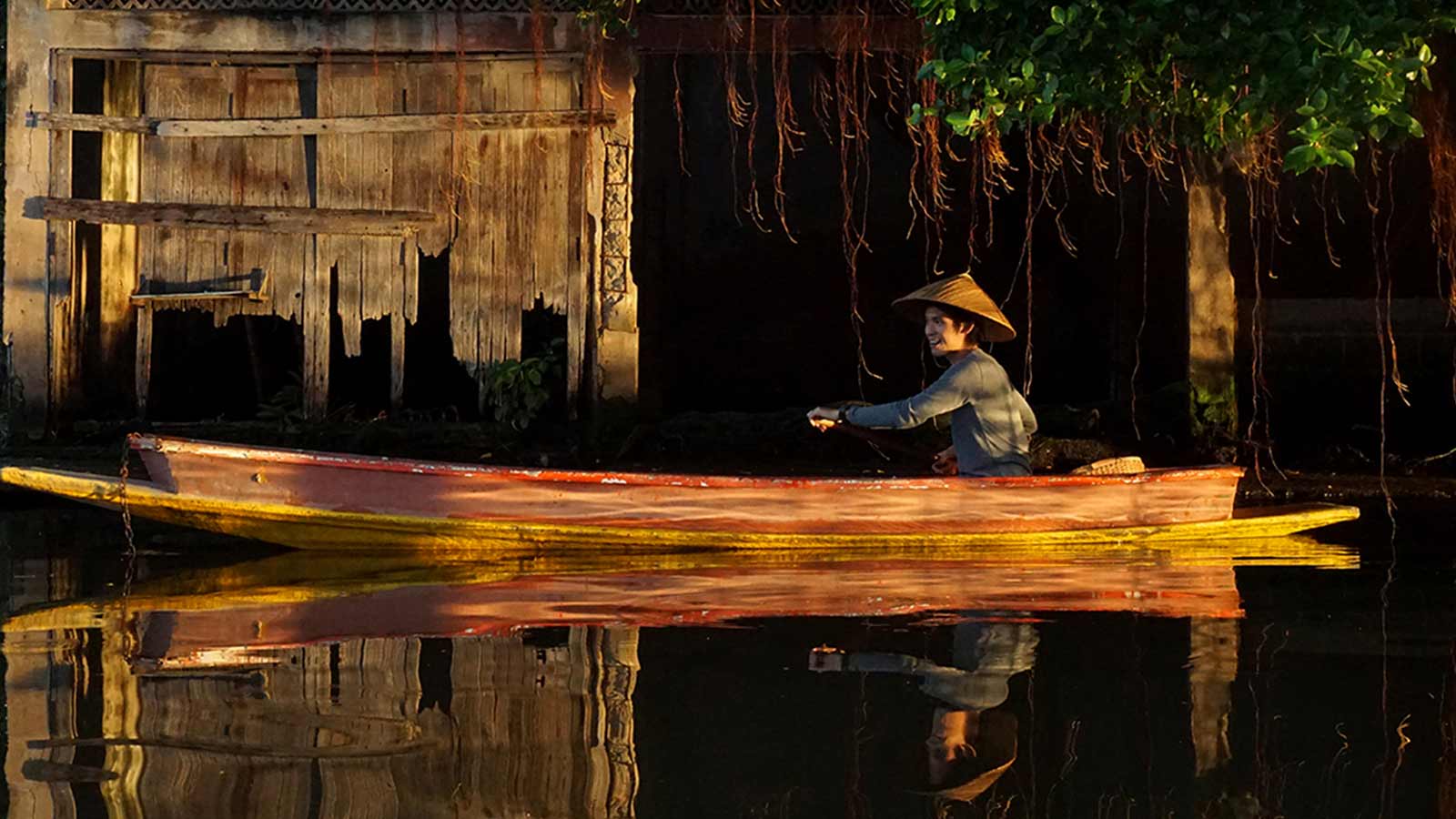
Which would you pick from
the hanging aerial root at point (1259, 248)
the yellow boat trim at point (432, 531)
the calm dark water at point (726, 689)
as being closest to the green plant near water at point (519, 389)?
the yellow boat trim at point (432, 531)

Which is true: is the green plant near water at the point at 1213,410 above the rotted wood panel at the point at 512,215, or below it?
below

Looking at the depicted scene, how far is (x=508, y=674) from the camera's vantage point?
18.3 ft

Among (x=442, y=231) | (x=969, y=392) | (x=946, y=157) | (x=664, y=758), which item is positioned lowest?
(x=664, y=758)

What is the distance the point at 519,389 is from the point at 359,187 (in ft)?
5.60

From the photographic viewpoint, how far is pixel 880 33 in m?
11.0

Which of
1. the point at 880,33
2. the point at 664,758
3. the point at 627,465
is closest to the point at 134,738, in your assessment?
the point at 664,758

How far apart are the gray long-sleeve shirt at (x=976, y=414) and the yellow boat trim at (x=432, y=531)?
0.42 metres

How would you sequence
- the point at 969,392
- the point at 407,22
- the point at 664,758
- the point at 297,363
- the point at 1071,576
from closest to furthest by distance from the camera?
the point at 664,758
the point at 1071,576
the point at 969,392
the point at 407,22
the point at 297,363

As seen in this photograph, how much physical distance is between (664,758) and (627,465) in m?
6.63

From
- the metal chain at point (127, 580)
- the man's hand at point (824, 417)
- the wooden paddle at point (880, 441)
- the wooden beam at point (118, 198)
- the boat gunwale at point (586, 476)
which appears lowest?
the metal chain at point (127, 580)

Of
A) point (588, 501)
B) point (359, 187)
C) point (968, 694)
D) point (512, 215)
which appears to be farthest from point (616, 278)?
point (968, 694)

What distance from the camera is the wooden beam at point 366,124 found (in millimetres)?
11039

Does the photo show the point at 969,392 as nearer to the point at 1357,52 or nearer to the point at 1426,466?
the point at 1357,52

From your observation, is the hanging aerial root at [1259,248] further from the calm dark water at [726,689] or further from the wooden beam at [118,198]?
the wooden beam at [118,198]
